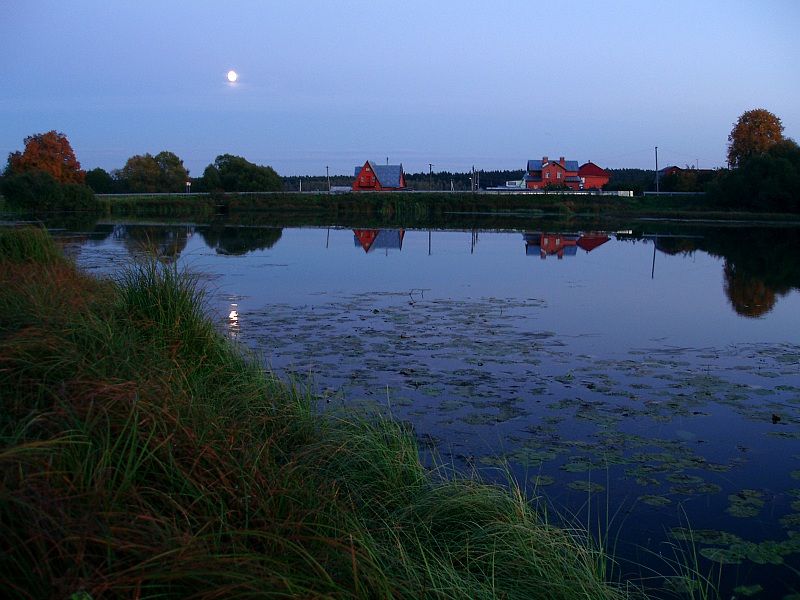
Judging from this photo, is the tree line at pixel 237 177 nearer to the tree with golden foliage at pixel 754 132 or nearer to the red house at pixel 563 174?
the tree with golden foliage at pixel 754 132

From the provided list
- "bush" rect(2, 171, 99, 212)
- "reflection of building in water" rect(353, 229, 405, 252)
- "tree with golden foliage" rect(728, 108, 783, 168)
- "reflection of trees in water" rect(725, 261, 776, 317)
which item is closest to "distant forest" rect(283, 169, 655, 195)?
"tree with golden foliage" rect(728, 108, 783, 168)

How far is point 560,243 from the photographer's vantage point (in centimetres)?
3134

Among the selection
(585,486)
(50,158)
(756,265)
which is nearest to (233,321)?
(585,486)

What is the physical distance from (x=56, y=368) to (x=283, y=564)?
9.32ft

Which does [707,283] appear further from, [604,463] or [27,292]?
[27,292]

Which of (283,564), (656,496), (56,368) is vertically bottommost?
(656,496)

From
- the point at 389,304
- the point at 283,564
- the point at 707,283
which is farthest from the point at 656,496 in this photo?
the point at 707,283

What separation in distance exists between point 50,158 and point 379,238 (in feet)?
154

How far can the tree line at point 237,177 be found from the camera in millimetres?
51156

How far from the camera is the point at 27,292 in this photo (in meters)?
7.02

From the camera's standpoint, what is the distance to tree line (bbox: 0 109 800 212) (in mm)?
51156

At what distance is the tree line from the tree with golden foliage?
87mm

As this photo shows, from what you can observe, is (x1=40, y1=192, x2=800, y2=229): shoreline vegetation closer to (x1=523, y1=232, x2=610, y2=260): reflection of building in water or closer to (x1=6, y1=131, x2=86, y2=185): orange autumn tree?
(x1=6, y1=131, x2=86, y2=185): orange autumn tree

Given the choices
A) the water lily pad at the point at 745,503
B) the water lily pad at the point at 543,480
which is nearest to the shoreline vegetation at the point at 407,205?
the water lily pad at the point at 543,480
